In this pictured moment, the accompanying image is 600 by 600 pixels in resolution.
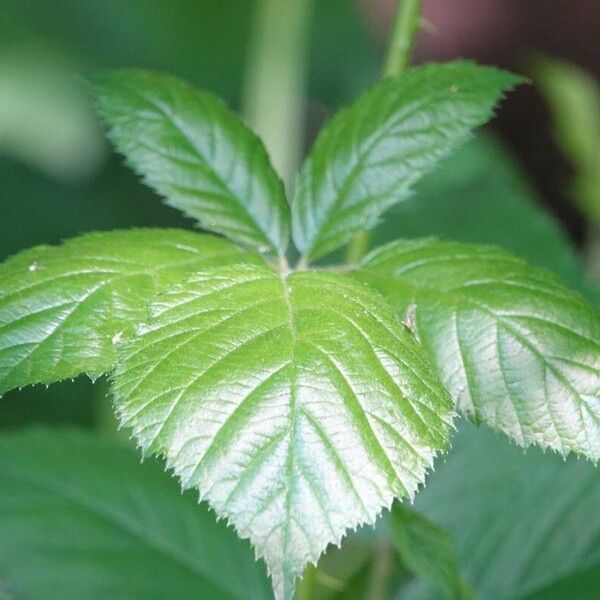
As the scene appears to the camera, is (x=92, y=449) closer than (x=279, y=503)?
No

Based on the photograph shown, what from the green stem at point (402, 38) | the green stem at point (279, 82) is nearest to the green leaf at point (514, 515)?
the green stem at point (402, 38)

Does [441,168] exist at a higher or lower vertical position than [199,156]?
lower

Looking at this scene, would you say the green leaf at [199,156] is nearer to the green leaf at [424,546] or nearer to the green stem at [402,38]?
the green stem at [402,38]

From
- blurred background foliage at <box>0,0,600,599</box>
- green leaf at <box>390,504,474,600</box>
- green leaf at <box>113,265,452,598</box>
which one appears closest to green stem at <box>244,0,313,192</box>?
blurred background foliage at <box>0,0,600,599</box>

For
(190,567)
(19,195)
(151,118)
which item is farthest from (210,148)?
(19,195)

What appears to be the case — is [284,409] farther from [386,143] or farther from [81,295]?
[386,143]

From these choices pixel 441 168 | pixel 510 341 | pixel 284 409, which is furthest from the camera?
pixel 441 168

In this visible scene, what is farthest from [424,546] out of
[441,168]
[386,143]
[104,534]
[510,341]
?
[441,168]

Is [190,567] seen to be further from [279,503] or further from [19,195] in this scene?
[19,195]
